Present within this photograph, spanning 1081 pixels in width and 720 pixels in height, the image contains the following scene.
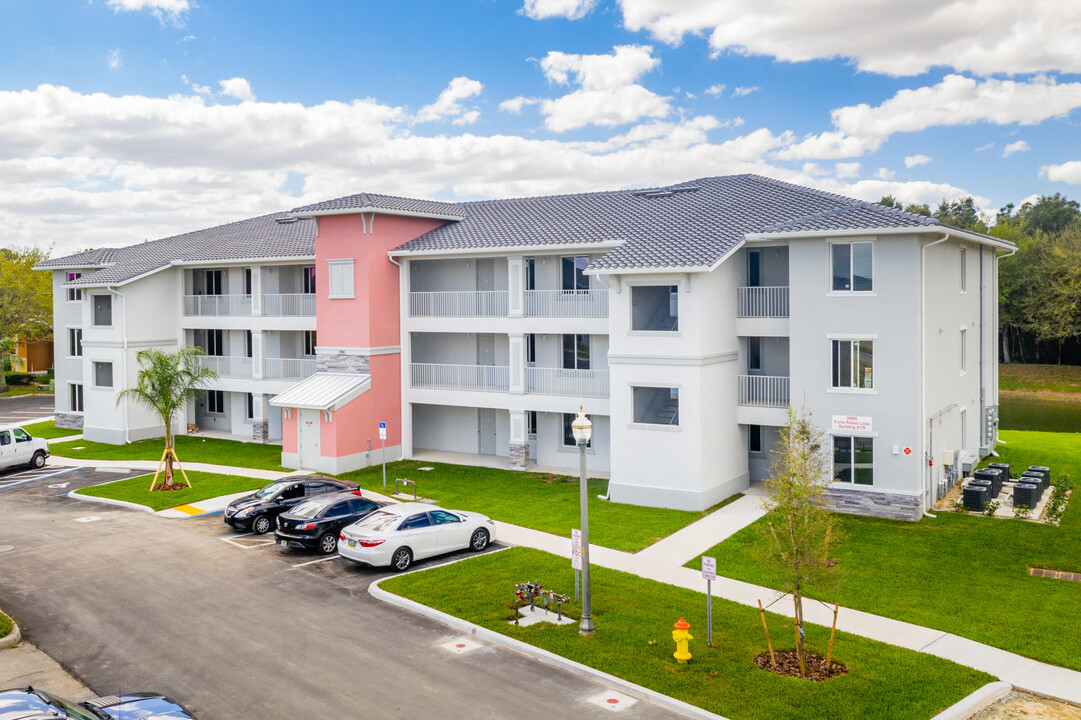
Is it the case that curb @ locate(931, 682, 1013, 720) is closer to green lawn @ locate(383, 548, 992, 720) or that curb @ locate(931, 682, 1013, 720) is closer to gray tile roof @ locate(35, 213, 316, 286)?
green lawn @ locate(383, 548, 992, 720)

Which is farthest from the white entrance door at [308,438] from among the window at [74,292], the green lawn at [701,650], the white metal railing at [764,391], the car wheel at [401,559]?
the window at [74,292]

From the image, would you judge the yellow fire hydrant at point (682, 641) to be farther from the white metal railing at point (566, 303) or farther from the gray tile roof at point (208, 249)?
the gray tile roof at point (208, 249)

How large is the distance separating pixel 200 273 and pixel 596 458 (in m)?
22.2

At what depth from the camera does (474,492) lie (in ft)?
88.0

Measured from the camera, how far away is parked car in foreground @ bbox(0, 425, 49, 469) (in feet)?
107

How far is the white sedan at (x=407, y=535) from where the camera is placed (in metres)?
19.1

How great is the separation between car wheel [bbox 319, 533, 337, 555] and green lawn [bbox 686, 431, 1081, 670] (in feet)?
28.2

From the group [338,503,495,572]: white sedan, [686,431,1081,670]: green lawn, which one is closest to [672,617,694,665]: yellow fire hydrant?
[686,431,1081,670]: green lawn

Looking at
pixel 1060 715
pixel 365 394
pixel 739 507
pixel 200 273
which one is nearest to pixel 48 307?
pixel 200 273

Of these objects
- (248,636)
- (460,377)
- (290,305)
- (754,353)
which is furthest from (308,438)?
(248,636)

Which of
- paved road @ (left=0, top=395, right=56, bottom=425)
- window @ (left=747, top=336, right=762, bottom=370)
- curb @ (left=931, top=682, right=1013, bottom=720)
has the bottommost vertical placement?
curb @ (left=931, top=682, right=1013, bottom=720)

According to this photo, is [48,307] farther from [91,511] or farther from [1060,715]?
[1060,715]

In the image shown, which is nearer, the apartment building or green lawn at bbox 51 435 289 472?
the apartment building

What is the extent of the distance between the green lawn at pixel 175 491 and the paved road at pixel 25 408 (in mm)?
21036
